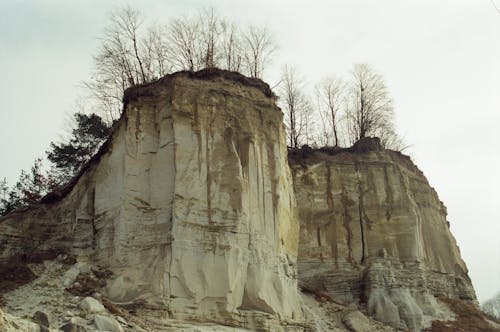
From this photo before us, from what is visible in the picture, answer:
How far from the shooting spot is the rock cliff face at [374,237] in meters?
32.3

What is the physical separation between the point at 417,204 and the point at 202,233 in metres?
15.7

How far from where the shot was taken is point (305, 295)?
3142cm

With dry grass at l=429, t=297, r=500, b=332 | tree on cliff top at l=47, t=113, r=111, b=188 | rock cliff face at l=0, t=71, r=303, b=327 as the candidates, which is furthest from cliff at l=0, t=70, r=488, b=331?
tree on cliff top at l=47, t=113, r=111, b=188

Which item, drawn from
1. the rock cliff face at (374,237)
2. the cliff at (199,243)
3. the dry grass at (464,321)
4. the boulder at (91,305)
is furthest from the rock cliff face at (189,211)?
the dry grass at (464,321)

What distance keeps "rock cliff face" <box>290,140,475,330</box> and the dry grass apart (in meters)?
0.66

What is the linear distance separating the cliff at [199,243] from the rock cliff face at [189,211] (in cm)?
5

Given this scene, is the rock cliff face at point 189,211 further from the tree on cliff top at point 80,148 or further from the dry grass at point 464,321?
the tree on cliff top at point 80,148

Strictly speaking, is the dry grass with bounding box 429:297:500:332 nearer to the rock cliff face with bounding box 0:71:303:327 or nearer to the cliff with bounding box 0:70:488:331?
the cliff with bounding box 0:70:488:331

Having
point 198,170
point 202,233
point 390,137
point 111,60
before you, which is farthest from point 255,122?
point 390,137

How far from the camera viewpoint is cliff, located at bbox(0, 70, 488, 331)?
2400 centimetres

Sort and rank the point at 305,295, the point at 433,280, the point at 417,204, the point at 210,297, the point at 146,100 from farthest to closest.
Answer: the point at 417,204
the point at 433,280
the point at 305,295
the point at 146,100
the point at 210,297

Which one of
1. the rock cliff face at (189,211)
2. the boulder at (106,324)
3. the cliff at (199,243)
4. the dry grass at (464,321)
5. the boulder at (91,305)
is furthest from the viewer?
the dry grass at (464,321)

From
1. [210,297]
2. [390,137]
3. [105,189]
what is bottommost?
[210,297]

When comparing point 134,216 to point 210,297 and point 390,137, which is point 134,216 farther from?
point 390,137
